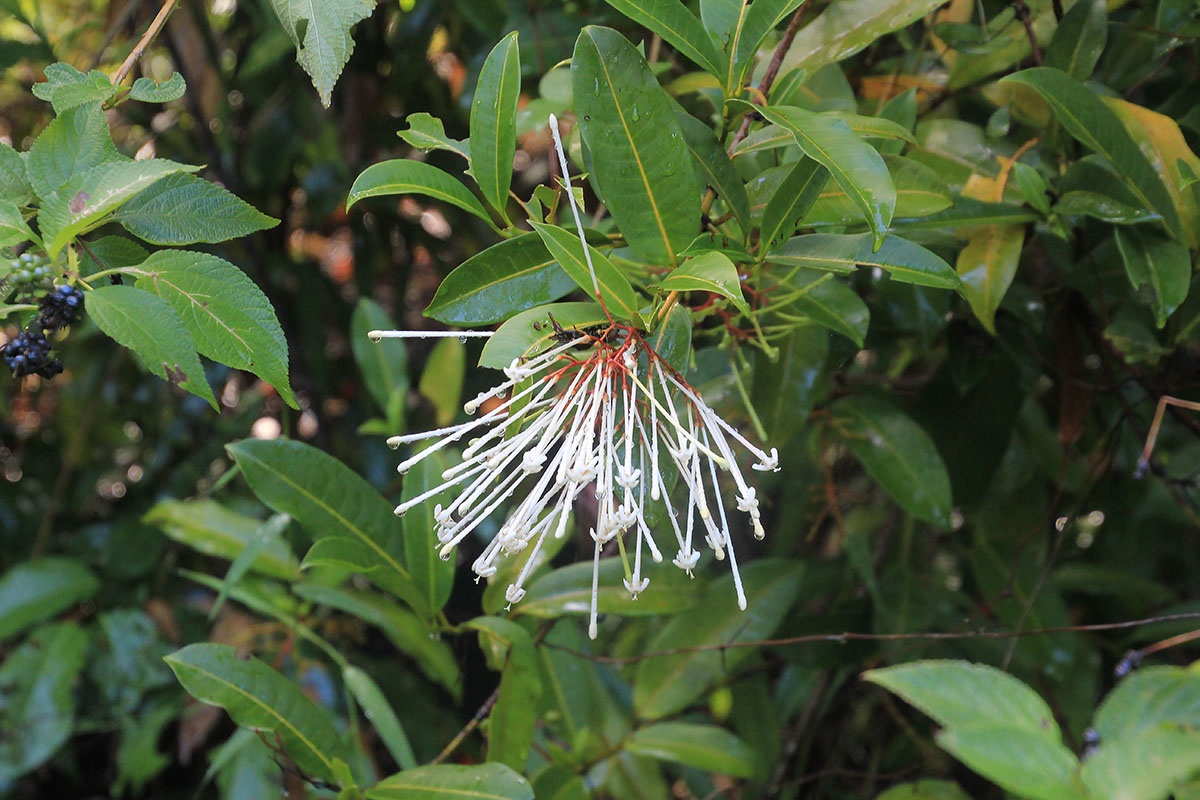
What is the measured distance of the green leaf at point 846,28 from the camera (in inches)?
26.6

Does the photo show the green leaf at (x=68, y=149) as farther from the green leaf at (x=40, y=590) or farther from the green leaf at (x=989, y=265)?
the green leaf at (x=40, y=590)

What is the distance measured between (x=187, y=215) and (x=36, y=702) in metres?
0.93

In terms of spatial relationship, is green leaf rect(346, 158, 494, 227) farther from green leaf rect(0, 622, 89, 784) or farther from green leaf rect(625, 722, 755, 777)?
green leaf rect(0, 622, 89, 784)

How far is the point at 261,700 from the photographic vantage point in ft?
2.25

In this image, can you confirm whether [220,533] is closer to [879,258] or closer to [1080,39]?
[879,258]

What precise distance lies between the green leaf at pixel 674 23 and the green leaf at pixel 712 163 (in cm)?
4

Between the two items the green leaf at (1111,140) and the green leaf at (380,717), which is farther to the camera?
the green leaf at (380,717)

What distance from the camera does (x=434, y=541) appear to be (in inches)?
29.4

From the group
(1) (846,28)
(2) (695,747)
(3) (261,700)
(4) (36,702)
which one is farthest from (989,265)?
(4) (36,702)

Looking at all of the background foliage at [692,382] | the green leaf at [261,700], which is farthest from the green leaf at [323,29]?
the green leaf at [261,700]

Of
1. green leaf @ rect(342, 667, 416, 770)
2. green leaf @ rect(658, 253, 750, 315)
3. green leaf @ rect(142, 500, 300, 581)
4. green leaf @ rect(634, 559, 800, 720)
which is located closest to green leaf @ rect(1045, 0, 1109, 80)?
green leaf @ rect(658, 253, 750, 315)

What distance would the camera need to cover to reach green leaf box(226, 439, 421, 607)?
2.37 ft

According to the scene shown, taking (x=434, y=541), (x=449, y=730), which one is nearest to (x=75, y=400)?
(x=449, y=730)

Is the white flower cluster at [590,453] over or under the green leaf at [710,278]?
under
